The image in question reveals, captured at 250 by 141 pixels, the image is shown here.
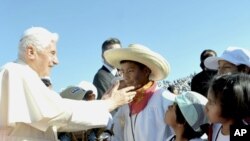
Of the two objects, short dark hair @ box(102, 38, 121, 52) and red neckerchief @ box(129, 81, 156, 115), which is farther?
short dark hair @ box(102, 38, 121, 52)

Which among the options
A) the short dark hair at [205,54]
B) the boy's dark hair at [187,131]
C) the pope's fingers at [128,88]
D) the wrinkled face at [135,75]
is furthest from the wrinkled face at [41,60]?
the short dark hair at [205,54]

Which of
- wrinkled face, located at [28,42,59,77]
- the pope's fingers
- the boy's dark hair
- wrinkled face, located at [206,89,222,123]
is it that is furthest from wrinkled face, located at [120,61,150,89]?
wrinkled face, located at [206,89,222,123]

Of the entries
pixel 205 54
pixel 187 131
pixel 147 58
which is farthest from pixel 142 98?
pixel 205 54

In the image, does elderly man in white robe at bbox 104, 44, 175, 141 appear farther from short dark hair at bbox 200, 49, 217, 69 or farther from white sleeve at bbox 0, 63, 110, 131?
short dark hair at bbox 200, 49, 217, 69

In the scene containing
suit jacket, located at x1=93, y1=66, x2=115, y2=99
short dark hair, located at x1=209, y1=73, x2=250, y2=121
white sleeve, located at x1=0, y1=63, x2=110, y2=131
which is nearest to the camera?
short dark hair, located at x1=209, y1=73, x2=250, y2=121

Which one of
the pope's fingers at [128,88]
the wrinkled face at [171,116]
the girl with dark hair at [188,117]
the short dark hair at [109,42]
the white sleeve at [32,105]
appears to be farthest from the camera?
the short dark hair at [109,42]

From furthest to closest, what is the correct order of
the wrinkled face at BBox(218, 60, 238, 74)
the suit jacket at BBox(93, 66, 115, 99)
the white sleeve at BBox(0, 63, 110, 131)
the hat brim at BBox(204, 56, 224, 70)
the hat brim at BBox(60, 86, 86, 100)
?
the suit jacket at BBox(93, 66, 115, 99) < the hat brim at BBox(60, 86, 86, 100) < the hat brim at BBox(204, 56, 224, 70) < the wrinkled face at BBox(218, 60, 238, 74) < the white sleeve at BBox(0, 63, 110, 131)

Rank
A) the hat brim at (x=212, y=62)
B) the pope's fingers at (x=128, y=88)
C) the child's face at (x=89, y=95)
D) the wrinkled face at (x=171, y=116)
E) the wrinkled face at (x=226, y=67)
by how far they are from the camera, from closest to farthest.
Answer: the wrinkled face at (x=171, y=116) < the pope's fingers at (x=128, y=88) < the wrinkled face at (x=226, y=67) < the hat brim at (x=212, y=62) < the child's face at (x=89, y=95)

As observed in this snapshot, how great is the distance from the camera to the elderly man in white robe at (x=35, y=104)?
11.5ft

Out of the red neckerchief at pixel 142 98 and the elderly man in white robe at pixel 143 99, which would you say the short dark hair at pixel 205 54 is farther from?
the red neckerchief at pixel 142 98

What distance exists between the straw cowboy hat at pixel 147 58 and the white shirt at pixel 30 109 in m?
0.87

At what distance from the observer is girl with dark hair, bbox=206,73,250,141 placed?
3201mm

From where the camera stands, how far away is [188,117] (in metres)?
3.65

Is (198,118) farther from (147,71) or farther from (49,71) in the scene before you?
(49,71)
